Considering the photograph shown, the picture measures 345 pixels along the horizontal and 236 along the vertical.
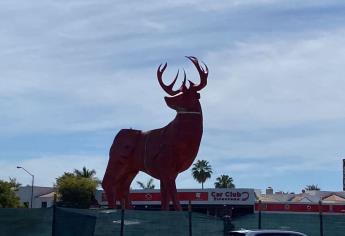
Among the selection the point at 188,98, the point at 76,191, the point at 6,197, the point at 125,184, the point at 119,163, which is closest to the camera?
the point at 188,98

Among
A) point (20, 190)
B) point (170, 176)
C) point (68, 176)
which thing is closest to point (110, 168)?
point (170, 176)

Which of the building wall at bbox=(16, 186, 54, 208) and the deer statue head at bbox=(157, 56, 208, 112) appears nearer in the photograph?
the deer statue head at bbox=(157, 56, 208, 112)

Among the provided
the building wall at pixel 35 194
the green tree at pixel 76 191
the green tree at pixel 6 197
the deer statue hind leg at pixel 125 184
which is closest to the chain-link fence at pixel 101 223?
the deer statue hind leg at pixel 125 184

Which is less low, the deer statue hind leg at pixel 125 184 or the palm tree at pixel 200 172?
the palm tree at pixel 200 172

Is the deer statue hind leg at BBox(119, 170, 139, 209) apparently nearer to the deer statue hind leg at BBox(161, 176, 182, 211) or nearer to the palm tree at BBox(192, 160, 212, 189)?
the deer statue hind leg at BBox(161, 176, 182, 211)

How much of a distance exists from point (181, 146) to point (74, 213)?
9887mm

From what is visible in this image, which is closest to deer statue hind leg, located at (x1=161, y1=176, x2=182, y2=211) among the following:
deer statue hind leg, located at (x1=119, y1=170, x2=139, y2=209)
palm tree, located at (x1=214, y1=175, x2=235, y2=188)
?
deer statue hind leg, located at (x1=119, y1=170, x2=139, y2=209)

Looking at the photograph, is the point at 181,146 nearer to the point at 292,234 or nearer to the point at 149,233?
the point at 149,233

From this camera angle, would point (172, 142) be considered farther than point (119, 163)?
No

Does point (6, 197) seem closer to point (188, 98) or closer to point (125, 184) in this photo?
point (125, 184)

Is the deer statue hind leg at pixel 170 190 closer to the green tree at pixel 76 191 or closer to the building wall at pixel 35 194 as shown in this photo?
the green tree at pixel 76 191

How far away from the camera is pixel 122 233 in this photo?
24.3 meters

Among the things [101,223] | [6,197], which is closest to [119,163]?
[101,223]

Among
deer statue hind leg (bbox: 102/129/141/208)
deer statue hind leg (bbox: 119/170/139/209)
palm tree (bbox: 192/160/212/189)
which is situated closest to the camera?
deer statue hind leg (bbox: 102/129/141/208)
